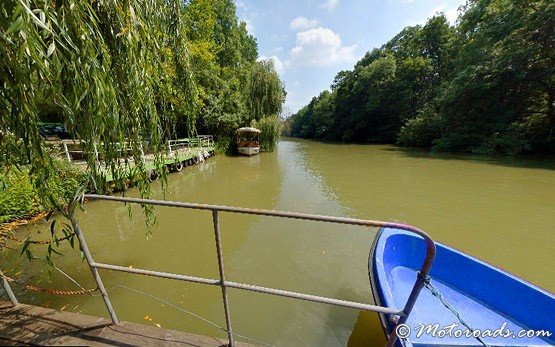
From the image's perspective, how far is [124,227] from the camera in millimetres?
6012

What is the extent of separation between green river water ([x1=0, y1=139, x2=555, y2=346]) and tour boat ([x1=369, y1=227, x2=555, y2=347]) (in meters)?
0.69

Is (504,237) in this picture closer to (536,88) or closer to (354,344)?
(354,344)

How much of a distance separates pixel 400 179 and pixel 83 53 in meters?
11.5

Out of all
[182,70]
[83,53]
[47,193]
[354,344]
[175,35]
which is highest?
[175,35]

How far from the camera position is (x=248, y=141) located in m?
20.0

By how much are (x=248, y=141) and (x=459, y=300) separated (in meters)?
18.1

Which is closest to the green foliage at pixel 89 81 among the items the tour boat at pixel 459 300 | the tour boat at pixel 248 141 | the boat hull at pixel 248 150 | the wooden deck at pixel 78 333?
the wooden deck at pixel 78 333

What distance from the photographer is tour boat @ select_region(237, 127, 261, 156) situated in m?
19.1

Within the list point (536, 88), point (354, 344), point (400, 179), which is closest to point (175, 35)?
point (354, 344)

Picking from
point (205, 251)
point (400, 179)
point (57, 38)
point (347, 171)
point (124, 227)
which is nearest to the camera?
point (57, 38)

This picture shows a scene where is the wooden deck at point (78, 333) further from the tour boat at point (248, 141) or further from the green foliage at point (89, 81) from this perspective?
the tour boat at point (248, 141)

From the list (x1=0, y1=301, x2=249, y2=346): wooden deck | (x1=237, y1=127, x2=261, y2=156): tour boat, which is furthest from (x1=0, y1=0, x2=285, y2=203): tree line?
(x1=237, y1=127, x2=261, y2=156): tour boat

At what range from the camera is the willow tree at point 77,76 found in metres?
1.20

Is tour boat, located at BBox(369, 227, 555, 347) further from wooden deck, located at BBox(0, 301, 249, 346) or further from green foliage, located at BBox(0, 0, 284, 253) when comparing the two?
green foliage, located at BBox(0, 0, 284, 253)
